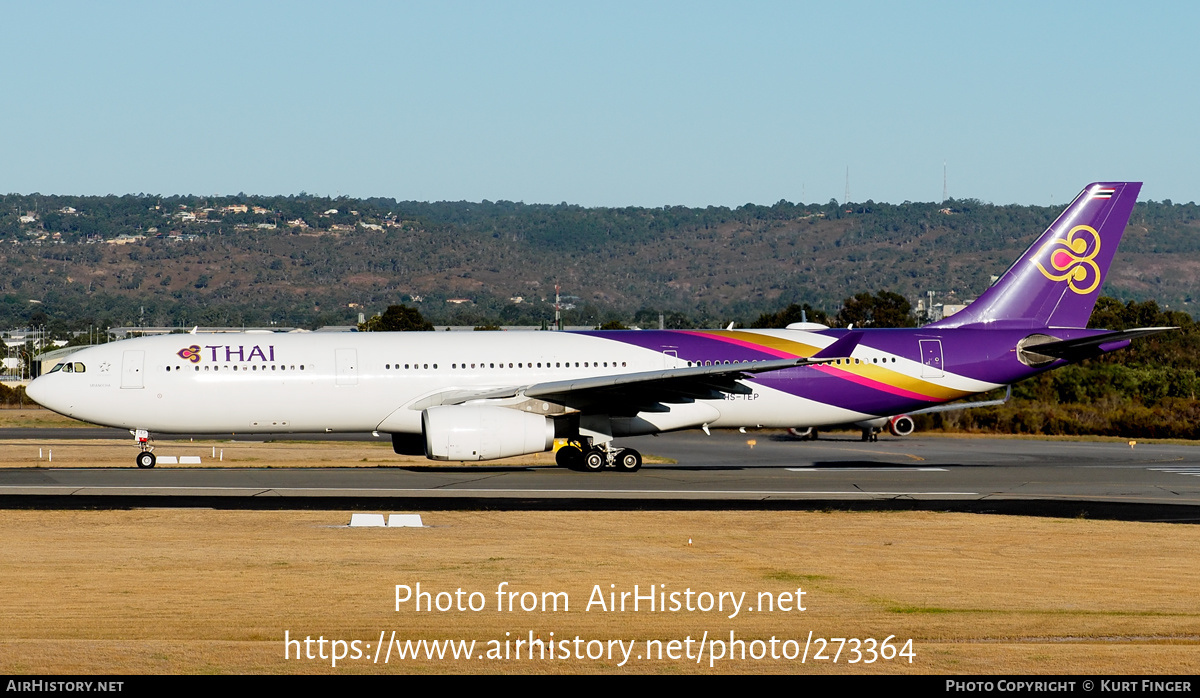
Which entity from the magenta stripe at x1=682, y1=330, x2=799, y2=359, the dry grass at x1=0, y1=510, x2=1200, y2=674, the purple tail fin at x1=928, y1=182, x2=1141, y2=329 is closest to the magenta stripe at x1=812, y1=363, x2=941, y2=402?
the magenta stripe at x1=682, y1=330, x2=799, y2=359

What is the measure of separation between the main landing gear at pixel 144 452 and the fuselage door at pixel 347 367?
5.06 meters

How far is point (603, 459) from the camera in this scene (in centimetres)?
2967

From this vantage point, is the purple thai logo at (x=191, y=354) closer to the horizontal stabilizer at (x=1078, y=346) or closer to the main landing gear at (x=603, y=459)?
the main landing gear at (x=603, y=459)

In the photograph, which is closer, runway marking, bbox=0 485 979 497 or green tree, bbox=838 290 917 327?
runway marking, bbox=0 485 979 497

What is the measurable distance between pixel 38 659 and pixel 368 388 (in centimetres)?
1957

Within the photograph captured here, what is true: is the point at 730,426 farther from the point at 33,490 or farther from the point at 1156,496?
the point at 33,490

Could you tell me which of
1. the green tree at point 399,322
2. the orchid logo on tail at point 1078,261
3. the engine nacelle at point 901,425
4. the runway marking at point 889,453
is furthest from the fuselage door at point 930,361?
the green tree at point 399,322

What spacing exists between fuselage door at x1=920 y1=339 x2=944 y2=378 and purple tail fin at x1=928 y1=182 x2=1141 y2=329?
1.91m

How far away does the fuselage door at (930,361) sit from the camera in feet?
102

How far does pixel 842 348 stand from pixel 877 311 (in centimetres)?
6890

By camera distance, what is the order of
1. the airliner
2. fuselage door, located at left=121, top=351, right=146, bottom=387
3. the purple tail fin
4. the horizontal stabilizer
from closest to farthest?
the airliner → fuselage door, located at left=121, top=351, right=146, bottom=387 → the horizontal stabilizer → the purple tail fin

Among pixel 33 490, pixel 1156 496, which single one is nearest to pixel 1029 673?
pixel 1156 496

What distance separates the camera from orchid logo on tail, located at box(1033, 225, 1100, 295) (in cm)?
3250

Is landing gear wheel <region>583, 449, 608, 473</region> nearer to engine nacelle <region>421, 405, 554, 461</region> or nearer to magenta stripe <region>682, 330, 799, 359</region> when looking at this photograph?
engine nacelle <region>421, 405, 554, 461</region>
